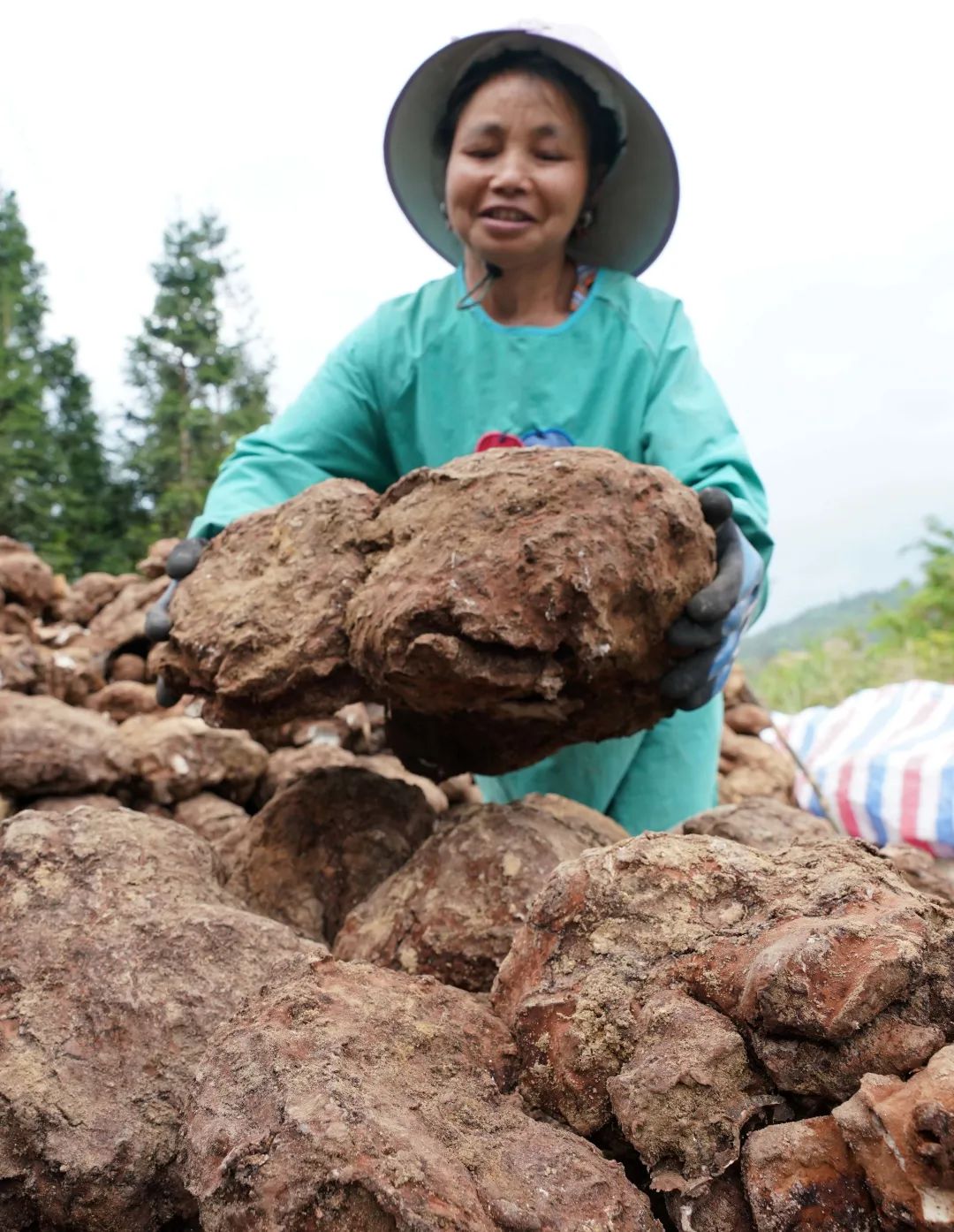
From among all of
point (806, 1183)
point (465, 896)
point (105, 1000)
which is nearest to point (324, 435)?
point (465, 896)

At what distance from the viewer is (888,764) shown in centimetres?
362

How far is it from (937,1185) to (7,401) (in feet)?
54.7

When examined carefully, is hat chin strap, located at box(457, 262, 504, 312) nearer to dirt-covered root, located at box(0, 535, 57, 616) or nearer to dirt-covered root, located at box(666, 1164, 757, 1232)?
dirt-covered root, located at box(666, 1164, 757, 1232)

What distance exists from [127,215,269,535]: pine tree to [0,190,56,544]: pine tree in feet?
5.61

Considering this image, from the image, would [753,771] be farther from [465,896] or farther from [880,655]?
[880,655]

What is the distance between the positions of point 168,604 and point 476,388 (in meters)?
1.04

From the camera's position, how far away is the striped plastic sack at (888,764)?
135 inches

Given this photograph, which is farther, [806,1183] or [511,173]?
[511,173]

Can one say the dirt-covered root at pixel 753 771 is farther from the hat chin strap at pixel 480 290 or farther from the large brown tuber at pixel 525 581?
the large brown tuber at pixel 525 581

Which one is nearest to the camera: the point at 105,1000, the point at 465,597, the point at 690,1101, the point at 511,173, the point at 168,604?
the point at 690,1101

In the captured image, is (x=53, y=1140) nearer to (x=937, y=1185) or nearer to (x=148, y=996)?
(x=148, y=996)

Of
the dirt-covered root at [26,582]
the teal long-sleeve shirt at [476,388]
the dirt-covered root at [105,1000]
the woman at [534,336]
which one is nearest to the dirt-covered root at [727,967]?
the dirt-covered root at [105,1000]

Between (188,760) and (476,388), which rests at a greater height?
(476,388)

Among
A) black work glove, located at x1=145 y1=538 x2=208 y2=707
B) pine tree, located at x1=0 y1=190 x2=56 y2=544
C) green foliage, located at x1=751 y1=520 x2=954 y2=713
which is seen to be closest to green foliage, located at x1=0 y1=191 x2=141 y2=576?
pine tree, located at x1=0 y1=190 x2=56 y2=544
